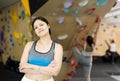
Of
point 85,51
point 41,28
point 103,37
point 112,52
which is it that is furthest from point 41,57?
point 103,37

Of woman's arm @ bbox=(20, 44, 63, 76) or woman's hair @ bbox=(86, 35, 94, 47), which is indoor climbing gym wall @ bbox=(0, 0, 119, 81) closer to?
woman's hair @ bbox=(86, 35, 94, 47)

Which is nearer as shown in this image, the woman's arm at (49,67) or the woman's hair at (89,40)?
the woman's arm at (49,67)

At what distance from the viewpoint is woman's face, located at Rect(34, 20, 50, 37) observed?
260cm

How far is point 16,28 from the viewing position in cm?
595

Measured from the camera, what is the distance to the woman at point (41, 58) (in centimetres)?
255

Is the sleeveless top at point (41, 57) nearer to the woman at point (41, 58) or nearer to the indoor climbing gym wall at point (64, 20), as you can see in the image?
the woman at point (41, 58)

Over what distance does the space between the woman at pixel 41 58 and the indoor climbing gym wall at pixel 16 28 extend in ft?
7.36

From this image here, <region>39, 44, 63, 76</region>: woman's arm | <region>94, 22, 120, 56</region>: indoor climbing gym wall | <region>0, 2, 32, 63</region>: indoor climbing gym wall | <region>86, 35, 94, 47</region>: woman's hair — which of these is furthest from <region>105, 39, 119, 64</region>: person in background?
<region>39, 44, 63, 76</region>: woman's arm

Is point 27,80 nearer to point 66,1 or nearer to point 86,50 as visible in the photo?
point 66,1

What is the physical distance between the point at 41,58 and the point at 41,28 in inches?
11.5

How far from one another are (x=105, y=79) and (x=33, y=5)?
3947mm

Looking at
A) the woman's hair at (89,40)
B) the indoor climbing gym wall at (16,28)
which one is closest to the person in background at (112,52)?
the indoor climbing gym wall at (16,28)

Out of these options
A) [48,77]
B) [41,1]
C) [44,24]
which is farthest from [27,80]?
[41,1]

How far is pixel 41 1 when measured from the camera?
14.5 ft
